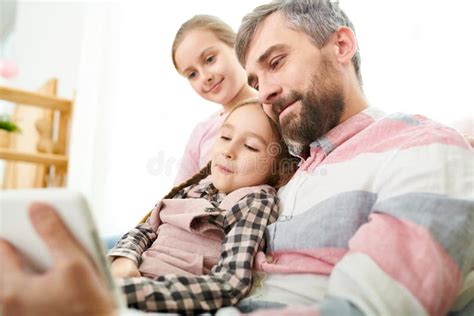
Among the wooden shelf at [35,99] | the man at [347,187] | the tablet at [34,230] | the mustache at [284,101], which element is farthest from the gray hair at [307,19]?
the wooden shelf at [35,99]

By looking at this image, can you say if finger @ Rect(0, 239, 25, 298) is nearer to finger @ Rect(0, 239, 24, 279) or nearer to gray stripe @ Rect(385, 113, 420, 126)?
finger @ Rect(0, 239, 24, 279)

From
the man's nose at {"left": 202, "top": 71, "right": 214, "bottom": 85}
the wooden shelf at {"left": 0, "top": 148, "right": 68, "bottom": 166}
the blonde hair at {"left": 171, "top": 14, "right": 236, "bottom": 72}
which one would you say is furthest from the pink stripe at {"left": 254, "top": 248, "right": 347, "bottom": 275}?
the wooden shelf at {"left": 0, "top": 148, "right": 68, "bottom": 166}

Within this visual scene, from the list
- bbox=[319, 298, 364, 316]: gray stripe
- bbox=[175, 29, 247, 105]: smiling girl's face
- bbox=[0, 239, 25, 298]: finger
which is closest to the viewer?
bbox=[0, 239, 25, 298]: finger

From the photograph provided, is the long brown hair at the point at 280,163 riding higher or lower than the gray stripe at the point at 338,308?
higher

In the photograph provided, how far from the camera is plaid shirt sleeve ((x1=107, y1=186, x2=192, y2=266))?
1.00m

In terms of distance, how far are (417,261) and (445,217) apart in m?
0.08

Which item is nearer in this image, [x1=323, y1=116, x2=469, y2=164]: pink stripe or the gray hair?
[x1=323, y1=116, x2=469, y2=164]: pink stripe

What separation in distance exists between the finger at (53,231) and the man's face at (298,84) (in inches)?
24.6

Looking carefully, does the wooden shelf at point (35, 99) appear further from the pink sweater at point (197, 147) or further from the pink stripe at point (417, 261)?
the pink stripe at point (417, 261)

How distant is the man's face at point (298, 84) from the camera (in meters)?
1.03

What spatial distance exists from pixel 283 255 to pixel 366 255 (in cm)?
24

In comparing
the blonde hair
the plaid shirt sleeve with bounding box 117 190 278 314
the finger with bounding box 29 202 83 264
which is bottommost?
the plaid shirt sleeve with bounding box 117 190 278 314

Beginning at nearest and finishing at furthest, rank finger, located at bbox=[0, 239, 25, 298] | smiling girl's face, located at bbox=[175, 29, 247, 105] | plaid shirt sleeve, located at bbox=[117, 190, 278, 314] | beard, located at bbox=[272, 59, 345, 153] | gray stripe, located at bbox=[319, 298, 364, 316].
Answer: finger, located at bbox=[0, 239, 25, 298], gray stripe, located at bbox=[319, 298, 364, 316], plaid shirt sleeve, located at bbox=[117, 190, 278, 314], beard, located at bbox=[272, 59, 345, 153], smiling girl's face, located at bbox=[175, 29, 247, 105]

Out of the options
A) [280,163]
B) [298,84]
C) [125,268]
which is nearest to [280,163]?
[280,163]
